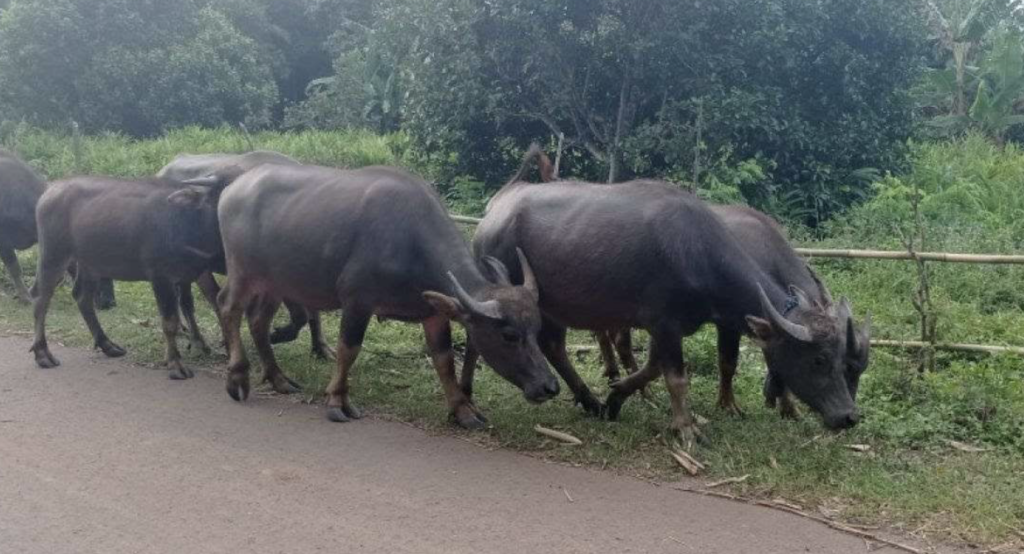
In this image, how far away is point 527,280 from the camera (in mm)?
6719

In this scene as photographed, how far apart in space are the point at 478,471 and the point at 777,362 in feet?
6.24

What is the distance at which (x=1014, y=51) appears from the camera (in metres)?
18.0

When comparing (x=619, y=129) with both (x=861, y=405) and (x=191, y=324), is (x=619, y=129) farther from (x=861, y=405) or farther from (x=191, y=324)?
(x=861, y=405)

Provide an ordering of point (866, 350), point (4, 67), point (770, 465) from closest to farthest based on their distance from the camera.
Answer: point (770, 465)
point (866, 350)
point (4, 67)

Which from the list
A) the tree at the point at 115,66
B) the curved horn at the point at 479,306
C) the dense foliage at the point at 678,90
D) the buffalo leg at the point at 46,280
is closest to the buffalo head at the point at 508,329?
the curved horn at the point at 479,306

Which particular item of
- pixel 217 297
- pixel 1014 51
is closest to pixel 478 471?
pixel 217 297

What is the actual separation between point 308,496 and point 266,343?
8.39 ft

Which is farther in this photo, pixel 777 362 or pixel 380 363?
pixel 380 363

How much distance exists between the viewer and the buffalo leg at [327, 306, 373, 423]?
6.95m

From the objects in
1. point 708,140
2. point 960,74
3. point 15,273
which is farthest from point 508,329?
point 960,74

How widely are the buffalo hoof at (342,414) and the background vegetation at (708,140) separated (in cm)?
34

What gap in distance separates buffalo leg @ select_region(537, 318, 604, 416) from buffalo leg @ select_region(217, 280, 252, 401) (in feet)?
7.21

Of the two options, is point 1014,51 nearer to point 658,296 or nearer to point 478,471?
point 658,296

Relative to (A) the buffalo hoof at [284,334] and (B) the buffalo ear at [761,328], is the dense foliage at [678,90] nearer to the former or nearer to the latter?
(A) the buffalo hoof at [284,334]
